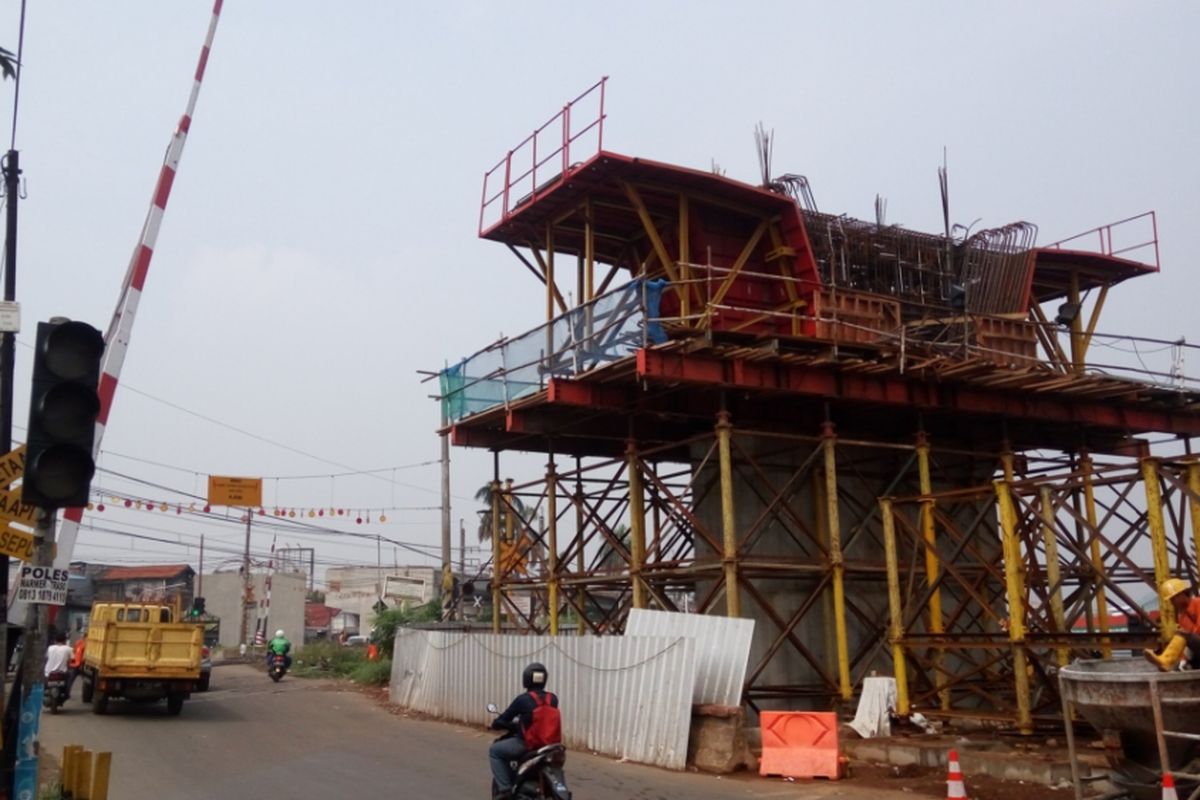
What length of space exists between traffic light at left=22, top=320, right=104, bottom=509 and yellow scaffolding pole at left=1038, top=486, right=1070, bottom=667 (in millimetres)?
11136

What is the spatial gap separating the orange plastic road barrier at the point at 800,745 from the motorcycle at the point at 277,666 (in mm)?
24284

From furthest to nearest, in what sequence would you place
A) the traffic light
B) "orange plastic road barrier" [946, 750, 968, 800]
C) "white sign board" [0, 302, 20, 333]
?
"orange plastic road barrier" [946, 750, 968, 800] → "white sign board" [0, 302, 20, 333] → the traffic light

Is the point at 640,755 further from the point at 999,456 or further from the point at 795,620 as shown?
the point at 999,456

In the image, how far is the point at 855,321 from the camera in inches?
849

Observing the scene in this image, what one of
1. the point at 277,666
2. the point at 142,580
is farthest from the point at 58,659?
the point at 142,580

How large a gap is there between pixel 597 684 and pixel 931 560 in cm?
564

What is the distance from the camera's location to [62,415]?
774 centimetres

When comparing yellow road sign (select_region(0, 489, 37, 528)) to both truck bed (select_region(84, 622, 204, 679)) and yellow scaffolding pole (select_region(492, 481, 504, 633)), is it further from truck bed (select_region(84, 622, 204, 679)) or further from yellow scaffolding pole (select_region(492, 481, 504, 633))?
truck bed (select_region(84, 622, 204, 679))

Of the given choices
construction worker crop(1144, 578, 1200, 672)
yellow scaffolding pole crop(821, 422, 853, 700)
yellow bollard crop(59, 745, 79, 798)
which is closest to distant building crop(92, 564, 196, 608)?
yellow scaffolding pole crop(821, 422, 853, 700)

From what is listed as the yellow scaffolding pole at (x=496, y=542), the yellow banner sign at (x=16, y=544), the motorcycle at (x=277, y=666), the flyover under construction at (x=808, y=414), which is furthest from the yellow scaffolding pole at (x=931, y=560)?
the motorcycle at (x=277, y=666)

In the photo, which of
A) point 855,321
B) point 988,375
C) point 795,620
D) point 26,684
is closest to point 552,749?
point 26,684

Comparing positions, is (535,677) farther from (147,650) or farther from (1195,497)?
(147,650)

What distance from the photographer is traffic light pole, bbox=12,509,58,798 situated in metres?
8.18

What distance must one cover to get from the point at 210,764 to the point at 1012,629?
11.0 meters
